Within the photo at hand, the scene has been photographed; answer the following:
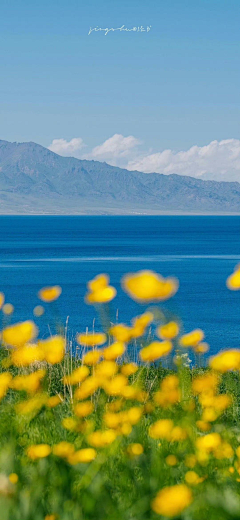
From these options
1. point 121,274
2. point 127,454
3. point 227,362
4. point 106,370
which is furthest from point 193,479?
point 121,274

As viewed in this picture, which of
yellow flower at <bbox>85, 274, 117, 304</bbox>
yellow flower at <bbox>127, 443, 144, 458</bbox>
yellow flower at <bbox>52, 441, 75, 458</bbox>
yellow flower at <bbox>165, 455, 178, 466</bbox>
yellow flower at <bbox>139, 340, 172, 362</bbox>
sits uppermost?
yellow flower at <bbox>85, 274, 117, 304</bbox>

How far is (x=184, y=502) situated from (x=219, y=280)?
70240mm

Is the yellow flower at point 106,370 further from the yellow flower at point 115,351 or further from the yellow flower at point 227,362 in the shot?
the yellow flower at point 227,362

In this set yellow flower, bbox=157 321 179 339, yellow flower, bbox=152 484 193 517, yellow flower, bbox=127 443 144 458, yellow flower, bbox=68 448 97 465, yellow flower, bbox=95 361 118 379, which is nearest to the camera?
yellow flower, bbox=152 484 193 517

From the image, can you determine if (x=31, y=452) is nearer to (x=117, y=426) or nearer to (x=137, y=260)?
(x=117, y=426)

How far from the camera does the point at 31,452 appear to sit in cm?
Answer: 341

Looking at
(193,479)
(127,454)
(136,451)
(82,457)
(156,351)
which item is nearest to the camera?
(82,457)

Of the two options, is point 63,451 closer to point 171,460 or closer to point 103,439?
point 103,439

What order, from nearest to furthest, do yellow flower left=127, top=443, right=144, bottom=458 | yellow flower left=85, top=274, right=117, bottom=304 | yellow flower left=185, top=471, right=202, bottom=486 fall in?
yellow flower left=185, top=471, right=202, bottom=486, yellow flower left=127, top=443, right=144, bottom=458, yellow flower left=85, top=274, right=117, bottom=304

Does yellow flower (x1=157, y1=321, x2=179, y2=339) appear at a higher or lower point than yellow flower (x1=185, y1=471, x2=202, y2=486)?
higher

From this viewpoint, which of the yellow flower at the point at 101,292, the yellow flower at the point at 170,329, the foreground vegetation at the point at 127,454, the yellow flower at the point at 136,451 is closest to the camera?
the foreground vegetation at the point at 127,454

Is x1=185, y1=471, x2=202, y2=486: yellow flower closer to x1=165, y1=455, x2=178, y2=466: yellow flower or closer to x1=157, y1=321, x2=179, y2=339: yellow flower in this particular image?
x1=165, y1=455, x2=178, y2=466: yellow flower

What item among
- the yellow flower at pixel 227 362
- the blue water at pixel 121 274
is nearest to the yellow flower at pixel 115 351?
the yellow flower at pixel 227 362

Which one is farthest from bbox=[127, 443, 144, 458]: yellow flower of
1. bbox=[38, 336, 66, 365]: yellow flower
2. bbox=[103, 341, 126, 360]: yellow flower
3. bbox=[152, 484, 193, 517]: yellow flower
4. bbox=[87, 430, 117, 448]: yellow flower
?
bbox=[152, 484, 193, 517]: yellow flower
